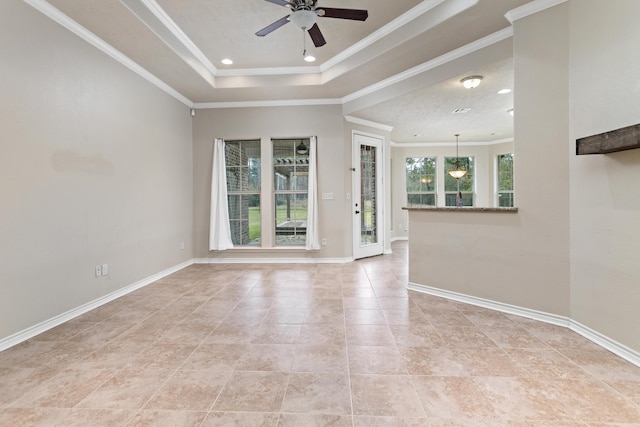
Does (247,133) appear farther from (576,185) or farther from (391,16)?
(576,185)

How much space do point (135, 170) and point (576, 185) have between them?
469 cm

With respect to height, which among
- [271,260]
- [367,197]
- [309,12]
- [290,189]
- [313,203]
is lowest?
[271,260]

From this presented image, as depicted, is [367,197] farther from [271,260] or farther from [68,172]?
[68,172]

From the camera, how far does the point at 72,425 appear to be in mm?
1373

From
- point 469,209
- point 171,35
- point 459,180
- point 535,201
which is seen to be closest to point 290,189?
point 171,35

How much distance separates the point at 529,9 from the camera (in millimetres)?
2559

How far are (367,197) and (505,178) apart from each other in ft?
15.4

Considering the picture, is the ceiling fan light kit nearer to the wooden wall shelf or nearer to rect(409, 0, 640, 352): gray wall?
rect(409, 0, 640, 352): gray wall

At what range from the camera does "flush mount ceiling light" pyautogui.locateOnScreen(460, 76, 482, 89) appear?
3.57 m

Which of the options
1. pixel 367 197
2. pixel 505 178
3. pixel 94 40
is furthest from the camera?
pixel 505 178

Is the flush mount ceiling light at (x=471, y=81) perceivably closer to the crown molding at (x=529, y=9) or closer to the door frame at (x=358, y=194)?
the crown molding at (x=529, y=9)

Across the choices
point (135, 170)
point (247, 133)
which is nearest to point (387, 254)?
point (247, 133)

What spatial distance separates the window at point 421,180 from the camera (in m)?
8.05

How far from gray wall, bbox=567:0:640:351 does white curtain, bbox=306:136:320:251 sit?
3403 millimetres
